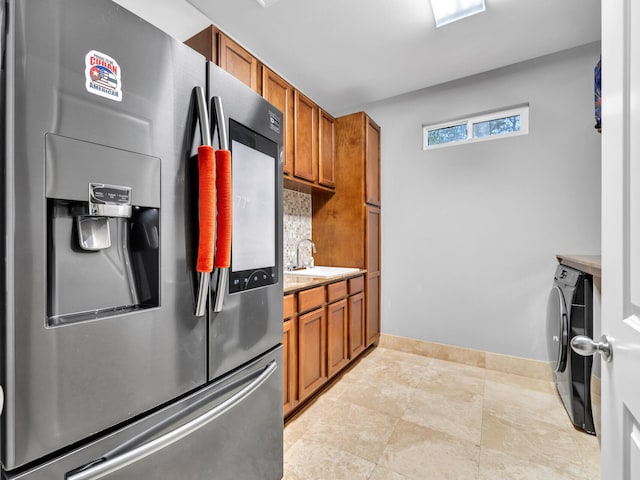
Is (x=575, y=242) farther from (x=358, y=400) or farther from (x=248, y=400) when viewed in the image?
(x=248, y=400)

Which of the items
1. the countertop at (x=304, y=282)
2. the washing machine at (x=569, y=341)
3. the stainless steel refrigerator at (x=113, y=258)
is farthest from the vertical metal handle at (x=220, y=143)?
the washing machine at (x=569, y=341)

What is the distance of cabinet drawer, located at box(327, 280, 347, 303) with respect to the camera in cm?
225

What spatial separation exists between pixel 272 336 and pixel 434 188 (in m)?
2.33

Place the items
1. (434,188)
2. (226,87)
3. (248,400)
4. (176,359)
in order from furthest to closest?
(434,188)
(248,400)
(226,87)
(176,359)

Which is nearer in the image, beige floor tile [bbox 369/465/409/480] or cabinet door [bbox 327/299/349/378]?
beige floor tile [bbox 369/465/409/480]

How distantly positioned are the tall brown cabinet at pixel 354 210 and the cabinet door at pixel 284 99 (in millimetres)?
773

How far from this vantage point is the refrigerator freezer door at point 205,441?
0.69m

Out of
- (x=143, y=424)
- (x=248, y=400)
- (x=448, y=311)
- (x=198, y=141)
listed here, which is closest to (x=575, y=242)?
(x=448, y=311)

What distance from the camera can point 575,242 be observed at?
2.37 meters

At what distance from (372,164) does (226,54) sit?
5.62 feet

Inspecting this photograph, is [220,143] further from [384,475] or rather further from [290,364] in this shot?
[384,475]

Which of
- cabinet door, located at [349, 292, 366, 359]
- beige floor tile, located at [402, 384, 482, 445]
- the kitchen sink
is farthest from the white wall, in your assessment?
beige floor tile, located at [402, 384, 482, 445]

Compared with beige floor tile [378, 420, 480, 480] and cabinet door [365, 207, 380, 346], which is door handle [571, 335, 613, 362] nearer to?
beige floor tile [378, 420, 480, 480]

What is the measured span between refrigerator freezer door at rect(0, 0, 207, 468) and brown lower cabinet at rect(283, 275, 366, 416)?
0.97 meters
